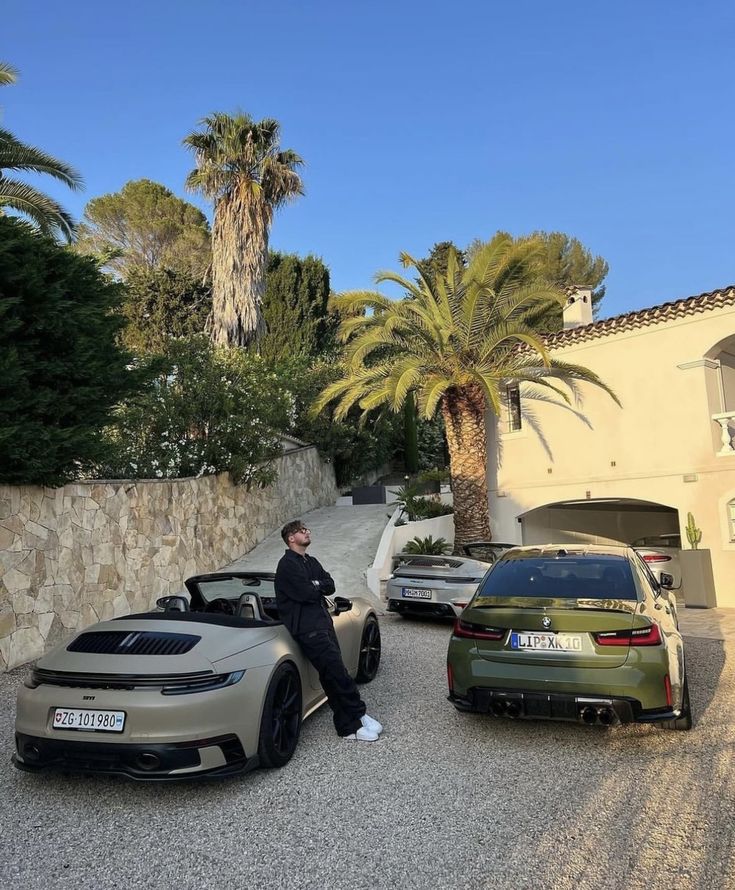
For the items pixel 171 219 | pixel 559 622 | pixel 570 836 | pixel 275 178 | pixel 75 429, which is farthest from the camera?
pixel 171 219

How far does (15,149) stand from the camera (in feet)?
42.4

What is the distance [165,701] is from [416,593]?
19.7ft

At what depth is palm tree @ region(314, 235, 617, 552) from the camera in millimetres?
14156

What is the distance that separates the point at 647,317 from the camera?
1391 centimetres

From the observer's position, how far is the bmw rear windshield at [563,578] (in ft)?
15.4

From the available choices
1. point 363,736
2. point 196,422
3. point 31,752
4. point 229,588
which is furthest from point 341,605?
point 196,422

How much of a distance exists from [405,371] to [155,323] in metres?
17.1

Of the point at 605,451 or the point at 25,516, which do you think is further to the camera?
the point at 605,451

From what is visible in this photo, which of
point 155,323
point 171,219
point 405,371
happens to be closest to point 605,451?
point 405,371

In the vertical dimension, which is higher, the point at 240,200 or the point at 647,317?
the point at 240,200

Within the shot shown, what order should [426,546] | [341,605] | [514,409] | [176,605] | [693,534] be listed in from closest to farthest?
[176,605], [341,605], [693,534], [426,546], [514,409]

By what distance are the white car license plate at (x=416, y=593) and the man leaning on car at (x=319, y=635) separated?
441 centimetres

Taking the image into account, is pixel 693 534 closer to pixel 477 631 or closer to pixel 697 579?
pixel 697 579

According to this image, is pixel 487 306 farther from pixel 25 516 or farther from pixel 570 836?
pixel 570 836
